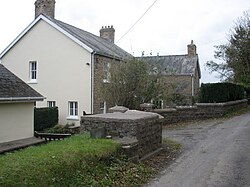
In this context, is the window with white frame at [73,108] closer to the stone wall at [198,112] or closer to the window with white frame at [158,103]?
the window with white frame at [158,103]

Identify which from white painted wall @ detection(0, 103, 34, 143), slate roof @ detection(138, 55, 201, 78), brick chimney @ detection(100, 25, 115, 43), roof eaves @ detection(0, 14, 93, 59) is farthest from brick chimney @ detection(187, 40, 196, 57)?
white painted wall @ detection(0, 103, 34, 143)

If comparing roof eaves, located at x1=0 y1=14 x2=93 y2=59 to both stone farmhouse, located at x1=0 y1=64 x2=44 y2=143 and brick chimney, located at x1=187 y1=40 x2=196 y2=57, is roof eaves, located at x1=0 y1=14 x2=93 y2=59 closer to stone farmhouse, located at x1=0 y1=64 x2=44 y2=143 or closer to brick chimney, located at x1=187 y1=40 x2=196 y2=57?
stone farmhouse, located at x1=0 y1=64 x2=44 y2=143

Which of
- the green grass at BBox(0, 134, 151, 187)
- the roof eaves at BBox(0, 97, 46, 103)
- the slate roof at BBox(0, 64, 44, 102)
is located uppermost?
the slate roof at BBox(0, 64, 44, 102)

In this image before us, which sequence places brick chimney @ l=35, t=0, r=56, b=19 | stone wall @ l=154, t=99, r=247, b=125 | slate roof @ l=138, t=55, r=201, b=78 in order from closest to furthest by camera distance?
1. stone wall @ l=154, t=99, r=247, b=125
2. brick chimney @ l=35, t=0, r=56, b=19
3. slate roof @ l=138, t=55, r=201, b=78

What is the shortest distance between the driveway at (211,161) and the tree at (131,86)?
461cm

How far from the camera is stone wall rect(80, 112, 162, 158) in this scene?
9.80 m

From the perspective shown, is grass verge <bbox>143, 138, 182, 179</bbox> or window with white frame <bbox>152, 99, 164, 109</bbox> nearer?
grass verge <bbox>143, 138, 182, 179</bbox>

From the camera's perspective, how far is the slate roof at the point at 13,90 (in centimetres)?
1338

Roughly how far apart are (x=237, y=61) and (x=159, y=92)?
14023 millimetres

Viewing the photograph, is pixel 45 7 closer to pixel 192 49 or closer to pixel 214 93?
pixel 214 93

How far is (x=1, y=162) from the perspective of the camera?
19.5 ft

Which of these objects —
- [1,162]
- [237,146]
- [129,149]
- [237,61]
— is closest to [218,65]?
[237,61]

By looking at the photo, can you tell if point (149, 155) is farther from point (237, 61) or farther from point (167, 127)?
point (237, 61)

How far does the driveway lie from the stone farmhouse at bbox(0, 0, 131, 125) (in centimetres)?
1009
